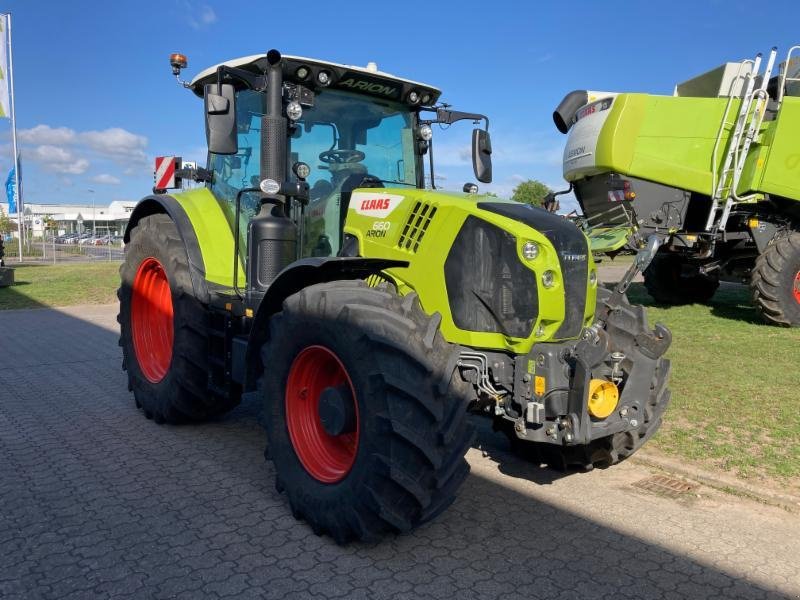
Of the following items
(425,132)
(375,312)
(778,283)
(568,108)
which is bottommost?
(778,283)

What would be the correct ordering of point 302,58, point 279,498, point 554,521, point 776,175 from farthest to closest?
point 776,175 < point 302,58 < point 279,498 < point 554,521

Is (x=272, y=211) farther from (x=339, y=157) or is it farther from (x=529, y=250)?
(x=529, y=250)

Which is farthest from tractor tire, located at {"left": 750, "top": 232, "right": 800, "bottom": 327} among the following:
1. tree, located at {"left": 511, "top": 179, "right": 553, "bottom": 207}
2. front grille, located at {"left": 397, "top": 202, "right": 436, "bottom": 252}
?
tree, located at {"left": 511, "top": 179, "right": 553, "bottom": 207}

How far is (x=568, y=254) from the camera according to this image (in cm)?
340

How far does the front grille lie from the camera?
3508 millimetres

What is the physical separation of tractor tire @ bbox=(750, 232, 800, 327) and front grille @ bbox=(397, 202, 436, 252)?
7.43 m

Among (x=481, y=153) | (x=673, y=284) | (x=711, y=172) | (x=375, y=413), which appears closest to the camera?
(x=375, y=413)

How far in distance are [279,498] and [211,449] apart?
3.48 feet

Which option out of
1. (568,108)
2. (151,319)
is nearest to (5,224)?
(568,108)

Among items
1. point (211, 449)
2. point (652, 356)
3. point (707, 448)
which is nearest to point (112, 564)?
point (211, 449)

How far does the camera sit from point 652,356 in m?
3.61

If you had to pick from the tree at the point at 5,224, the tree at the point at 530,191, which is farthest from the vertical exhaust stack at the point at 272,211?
the tree at the point at 5,224

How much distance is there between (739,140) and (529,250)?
24.9 ft

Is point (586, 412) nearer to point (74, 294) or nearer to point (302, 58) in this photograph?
point (302, 58)
